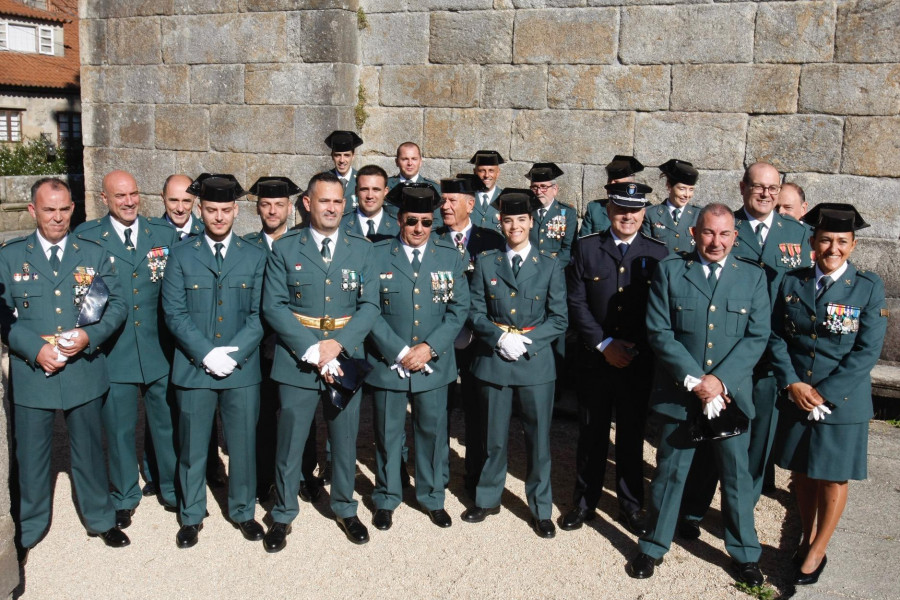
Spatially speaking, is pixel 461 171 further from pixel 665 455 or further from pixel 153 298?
pixel 665 455

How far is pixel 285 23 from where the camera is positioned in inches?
300

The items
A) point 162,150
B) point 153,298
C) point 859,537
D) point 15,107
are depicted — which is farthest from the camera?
point 15,107

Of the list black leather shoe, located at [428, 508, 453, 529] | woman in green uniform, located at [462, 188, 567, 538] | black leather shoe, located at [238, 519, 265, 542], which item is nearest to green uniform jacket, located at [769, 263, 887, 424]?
woman in green uniform, located at [462, 188, 567, 538]

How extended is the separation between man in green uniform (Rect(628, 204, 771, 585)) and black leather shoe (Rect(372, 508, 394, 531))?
1.35 m

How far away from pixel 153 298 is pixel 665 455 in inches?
117

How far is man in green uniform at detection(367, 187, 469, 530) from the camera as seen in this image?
15.2 ft

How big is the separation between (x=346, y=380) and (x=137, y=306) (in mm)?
1345

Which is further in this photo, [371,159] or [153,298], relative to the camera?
[371,159]

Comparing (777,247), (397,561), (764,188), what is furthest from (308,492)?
(764,188)

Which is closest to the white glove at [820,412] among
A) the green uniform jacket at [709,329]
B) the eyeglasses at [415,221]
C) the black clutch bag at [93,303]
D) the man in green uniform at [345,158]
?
the green uniform jacket at [709,329]

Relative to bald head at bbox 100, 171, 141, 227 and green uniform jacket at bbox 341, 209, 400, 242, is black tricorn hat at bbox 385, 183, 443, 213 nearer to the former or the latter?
green uniform jacket at bbox 341, 209, 400, 242

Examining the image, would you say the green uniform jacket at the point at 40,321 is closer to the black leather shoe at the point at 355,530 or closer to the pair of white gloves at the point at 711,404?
the black leather shoe at the point at 355,530

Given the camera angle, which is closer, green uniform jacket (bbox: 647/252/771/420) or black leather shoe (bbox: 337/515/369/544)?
A: green uniform jacket (bbox: 647/252/771/420)

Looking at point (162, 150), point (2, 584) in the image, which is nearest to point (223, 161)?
point (162, 150)
